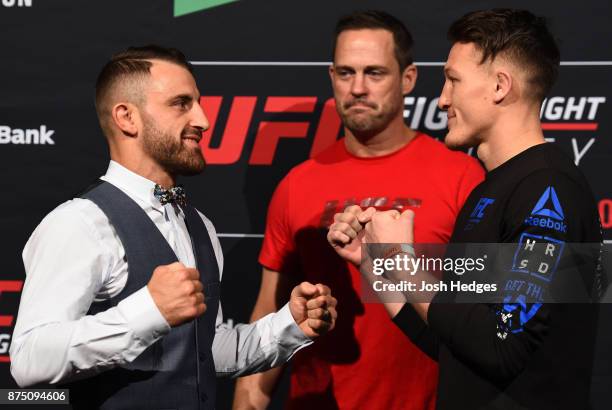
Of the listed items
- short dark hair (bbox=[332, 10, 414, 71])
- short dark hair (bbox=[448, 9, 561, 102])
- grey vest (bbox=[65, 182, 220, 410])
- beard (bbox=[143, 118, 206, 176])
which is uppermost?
short dark hair (bbox=[332, 10, 414, 71])

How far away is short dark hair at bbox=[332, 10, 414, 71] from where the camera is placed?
308 centimetres

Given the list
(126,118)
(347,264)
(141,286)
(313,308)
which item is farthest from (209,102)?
(141,286)

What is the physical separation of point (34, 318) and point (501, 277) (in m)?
1.05

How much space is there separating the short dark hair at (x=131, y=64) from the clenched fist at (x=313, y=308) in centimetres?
70

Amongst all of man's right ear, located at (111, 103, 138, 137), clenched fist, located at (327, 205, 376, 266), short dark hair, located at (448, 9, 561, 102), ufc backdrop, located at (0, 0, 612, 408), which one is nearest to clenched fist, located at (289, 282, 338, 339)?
clenched fist, located at (327, 205, 376, 266)

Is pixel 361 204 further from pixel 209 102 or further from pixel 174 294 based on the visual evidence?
pixel 174 294

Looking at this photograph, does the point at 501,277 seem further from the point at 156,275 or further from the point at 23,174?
the point at 23,174

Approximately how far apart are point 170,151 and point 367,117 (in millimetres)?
858

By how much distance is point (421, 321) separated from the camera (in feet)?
7.60

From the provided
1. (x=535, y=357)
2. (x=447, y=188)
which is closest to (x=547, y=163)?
(x=535, y=357)

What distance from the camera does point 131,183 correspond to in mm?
2322

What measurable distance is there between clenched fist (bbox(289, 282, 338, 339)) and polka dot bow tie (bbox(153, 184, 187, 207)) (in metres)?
0.40

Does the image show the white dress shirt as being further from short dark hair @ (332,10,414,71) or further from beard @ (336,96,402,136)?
short dark hair @ (332,10,414,71)

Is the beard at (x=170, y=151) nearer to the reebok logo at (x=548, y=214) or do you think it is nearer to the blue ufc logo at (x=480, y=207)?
the blue ufc logo at (x=480, y=207)
